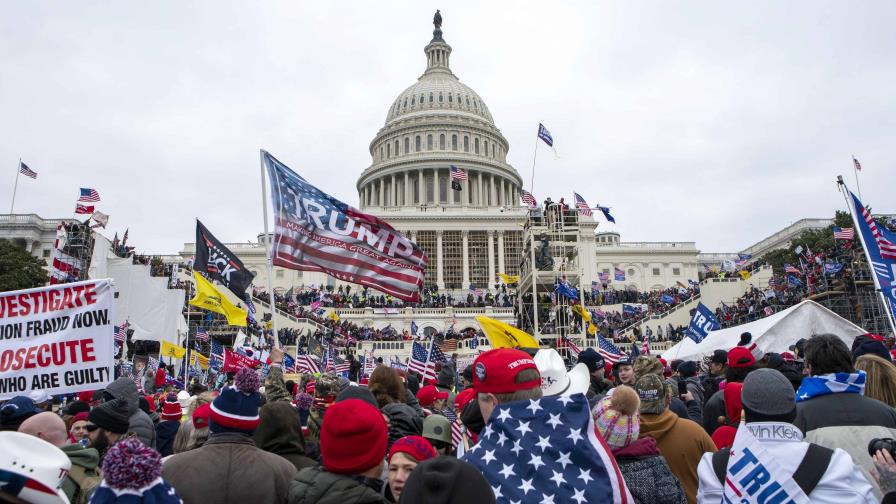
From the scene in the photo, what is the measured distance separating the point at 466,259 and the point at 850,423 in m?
66.2

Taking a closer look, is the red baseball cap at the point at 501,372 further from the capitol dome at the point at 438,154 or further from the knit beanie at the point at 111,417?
the capitol dome at the point at 438,154

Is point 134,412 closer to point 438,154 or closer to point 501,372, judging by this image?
point 501,372

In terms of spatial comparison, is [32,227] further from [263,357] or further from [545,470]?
[545,470]

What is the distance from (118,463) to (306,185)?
9.00 metres

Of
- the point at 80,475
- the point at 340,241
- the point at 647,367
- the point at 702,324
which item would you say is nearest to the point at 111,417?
the point at 80,475

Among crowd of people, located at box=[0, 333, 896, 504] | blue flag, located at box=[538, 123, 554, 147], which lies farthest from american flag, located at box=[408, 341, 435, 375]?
blue flag, located at box=[538, 123, 554, 147]

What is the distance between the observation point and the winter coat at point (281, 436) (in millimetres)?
4547

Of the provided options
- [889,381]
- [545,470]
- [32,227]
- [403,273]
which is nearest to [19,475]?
[545,470]

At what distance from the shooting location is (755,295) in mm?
38125

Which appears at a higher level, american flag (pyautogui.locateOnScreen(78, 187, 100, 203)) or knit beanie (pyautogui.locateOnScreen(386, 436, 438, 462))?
american flag (pyautogui.locateOnScreen(78, 187, 100, 203))

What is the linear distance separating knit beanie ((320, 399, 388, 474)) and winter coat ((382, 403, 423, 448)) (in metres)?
1.66

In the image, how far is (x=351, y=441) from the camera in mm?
3373

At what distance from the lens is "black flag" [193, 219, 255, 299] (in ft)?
44.5

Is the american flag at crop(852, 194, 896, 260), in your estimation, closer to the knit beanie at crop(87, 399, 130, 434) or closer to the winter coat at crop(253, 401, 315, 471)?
the winter coat at crop(253, 401, 315, 471)
